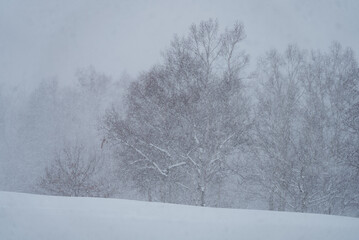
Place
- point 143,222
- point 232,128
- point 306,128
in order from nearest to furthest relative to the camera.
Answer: point 143,222
point 232,128
point 306,128

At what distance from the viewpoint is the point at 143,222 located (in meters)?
4.49

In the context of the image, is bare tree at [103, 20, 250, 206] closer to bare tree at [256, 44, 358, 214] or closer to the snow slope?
bare tree at [256, 44, 358, 214]

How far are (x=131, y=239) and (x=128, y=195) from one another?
11.9 meters

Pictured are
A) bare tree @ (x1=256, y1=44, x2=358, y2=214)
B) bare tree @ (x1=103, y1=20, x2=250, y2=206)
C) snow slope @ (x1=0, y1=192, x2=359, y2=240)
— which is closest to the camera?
snow slope @ (x1=0, y1=192, x2=359, y2=240)

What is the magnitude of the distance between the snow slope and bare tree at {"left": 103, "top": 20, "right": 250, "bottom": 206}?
3392mm

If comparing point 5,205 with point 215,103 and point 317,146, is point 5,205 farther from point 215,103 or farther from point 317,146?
point 317,146

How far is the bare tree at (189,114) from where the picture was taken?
28.3ft

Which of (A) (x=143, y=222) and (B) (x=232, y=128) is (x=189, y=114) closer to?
(B) (x=232, y=128)

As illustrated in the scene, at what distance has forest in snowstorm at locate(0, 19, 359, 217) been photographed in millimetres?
8711

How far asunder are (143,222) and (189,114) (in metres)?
4.88

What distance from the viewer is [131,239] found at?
168 inches

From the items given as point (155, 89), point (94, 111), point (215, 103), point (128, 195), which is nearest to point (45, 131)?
point (94, 111)

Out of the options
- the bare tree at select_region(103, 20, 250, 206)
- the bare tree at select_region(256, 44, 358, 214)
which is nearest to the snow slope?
the bare tree at select_region(103, 20, 250, 206)

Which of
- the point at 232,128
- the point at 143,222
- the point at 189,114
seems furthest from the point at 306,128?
the point at 143,222
